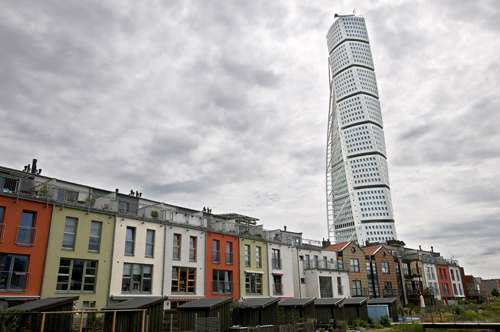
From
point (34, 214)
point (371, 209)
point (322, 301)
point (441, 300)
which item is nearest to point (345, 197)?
point (371, 209)

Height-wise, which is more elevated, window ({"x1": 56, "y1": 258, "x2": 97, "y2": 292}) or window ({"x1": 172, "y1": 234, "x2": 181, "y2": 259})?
window ({"x1": 172, "y1": 234, "x2": 181, "y2": 259})

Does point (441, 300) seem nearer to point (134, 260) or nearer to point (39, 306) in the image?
point (134, 260)

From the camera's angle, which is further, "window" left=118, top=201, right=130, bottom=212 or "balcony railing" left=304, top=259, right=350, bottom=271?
"balcony railing" left=304, top=259, right=350, bottom=271

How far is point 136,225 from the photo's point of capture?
Answer: 27.3 meters

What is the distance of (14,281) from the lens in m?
20.5

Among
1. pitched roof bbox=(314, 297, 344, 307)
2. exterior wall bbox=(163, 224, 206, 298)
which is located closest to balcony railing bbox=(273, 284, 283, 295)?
pitched roof bbox=(314, 297, 344, 307)

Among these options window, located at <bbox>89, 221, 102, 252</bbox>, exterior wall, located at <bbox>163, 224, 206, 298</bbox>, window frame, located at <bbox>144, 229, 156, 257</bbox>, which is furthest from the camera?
exterior wall, located at <bbox>163, 224, 206, 298</bbox>

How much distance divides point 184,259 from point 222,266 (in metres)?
4.03

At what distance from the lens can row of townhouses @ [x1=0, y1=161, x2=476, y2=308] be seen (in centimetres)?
2147

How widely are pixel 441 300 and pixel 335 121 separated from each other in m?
136

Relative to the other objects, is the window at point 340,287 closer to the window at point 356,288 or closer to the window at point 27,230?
the window at point 356,288

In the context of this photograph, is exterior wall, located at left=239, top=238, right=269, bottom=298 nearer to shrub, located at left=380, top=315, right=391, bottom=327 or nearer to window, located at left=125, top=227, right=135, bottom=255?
shrub, located at left=380, top=315, right=391, bottom=327

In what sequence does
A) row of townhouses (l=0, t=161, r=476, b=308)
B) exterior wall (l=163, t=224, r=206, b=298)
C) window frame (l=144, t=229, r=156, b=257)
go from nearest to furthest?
1. row of townhouses (l=0, t=161, r=476, b=308)
2. window frame (l=144, t=229, r=156, b=257)
3. exterior wall (l=163, t=224, r=206, b=298)

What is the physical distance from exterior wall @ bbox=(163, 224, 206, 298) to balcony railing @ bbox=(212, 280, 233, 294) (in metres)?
1.34
